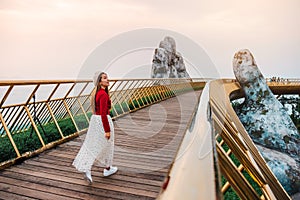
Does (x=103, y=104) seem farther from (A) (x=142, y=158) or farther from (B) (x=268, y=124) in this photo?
(B) (x=268, y=124)

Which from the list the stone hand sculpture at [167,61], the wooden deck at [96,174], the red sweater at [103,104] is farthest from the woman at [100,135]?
the stone hand sculpture at [167,61]

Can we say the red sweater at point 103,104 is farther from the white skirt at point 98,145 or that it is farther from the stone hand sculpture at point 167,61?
the stone hand sculpture at point 167,61

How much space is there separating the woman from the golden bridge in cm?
20

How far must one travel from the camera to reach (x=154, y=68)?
2770 cm

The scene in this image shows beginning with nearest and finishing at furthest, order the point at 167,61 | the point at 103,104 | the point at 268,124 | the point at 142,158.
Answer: the point at 103,104
the point at 142,158
the point at 268,124
the point at 167,61

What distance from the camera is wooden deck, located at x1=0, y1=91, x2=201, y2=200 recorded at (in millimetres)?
2893

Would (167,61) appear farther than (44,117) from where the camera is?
Yes

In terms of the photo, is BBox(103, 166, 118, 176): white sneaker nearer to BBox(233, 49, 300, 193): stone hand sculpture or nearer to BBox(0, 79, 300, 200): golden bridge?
BBox(0, 79, 300, 200): golden bridge

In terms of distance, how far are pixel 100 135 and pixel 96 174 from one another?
0.46m

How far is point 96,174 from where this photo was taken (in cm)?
Answer: 352

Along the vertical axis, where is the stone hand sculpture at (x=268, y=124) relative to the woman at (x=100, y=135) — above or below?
above

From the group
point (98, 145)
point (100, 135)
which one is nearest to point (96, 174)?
point (98, 145)

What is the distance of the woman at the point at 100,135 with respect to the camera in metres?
3.40

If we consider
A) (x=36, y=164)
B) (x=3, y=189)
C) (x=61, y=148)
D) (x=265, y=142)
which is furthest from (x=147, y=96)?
(x=3, y=189)
